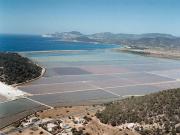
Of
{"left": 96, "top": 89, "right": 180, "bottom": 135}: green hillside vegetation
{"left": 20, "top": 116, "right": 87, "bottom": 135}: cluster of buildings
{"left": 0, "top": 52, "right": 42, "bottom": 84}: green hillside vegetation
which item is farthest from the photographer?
{"left": 0, "top": 52, "right": 42, "bottom": 84}: green hillside vegetation

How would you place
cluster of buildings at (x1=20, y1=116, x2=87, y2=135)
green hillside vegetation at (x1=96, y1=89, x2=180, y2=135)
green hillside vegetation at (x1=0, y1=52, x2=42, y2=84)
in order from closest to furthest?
green hillside vegetation at (x1=96, y1=89, x2=180, y2=135) < cluster of buildings at (x1=20, y1=116, x2=87, y2=135) < green hillside vegetation at (x1=0, y1=52, x2=42, y2=84)

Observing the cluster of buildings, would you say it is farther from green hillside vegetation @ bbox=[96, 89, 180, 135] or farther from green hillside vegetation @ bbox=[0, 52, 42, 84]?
green hillside vegetation @ bbox=[0, 52, 42, 84]

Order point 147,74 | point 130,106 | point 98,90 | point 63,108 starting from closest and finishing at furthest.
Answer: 1. point 130,106
2. point 63,108
3. point 98,90
4. point 147,74

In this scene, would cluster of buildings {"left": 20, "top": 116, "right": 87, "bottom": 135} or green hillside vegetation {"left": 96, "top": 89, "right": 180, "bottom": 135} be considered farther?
cluster of buildings {"left": 20, "top": 116, "right": 87, "bottom": 135}

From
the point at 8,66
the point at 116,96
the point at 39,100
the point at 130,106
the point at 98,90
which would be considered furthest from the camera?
the point at 8,66

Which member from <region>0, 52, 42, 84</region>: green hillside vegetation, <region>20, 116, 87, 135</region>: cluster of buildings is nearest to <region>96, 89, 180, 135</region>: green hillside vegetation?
<region>20, 116, 87, 135</region>: cluster of buildings

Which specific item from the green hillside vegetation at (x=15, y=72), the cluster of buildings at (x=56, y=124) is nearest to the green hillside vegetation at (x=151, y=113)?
the cluster of buildings at (x=56, y=124)

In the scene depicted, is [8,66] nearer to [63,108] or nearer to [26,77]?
[26,77]

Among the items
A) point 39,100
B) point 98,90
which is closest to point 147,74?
point 98,90

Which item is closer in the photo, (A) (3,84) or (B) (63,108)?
(B) (63,108)
